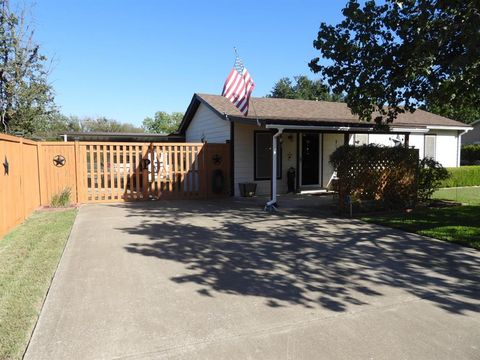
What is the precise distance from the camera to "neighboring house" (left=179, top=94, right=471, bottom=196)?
42.6ft

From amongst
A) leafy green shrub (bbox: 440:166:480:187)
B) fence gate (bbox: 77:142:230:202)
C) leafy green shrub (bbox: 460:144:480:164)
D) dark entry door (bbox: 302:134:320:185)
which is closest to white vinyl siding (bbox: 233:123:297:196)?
fence gate (bbox: 77:142:230:202)

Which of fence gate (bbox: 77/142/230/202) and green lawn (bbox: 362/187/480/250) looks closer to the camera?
green lawn (bbox: 362/187/480/250)

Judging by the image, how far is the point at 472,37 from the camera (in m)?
6.44

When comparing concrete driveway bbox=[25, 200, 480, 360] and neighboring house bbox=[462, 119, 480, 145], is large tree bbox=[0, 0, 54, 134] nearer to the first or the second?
concrete driveway bbox=[25, 200, 480, 360]

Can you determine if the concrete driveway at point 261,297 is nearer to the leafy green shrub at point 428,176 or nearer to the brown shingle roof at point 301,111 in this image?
the leafy green shrub at point 428,176

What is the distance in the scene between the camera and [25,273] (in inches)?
207

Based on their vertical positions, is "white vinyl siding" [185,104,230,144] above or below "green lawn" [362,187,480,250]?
above

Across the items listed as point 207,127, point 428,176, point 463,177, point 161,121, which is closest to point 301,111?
point 207,127

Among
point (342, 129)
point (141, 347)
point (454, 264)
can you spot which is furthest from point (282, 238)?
point (342, 129)

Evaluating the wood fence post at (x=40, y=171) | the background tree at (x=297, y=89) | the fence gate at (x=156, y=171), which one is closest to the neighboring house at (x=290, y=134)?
the fence gate at (x=156, y=171)

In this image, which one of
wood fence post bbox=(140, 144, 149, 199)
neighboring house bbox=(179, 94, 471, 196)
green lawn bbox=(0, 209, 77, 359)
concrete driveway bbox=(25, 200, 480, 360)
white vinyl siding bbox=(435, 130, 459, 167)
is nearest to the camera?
concrete driveway bbox=(25, 200, 480, 360)

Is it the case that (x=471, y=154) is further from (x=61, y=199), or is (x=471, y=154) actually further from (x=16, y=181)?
(x=16, y=181)

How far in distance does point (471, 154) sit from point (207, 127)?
2310 cm

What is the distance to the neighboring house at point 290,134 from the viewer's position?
13.0m
